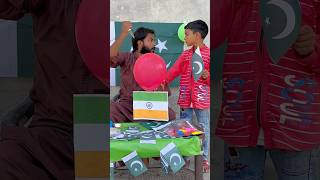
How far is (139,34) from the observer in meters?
1.30

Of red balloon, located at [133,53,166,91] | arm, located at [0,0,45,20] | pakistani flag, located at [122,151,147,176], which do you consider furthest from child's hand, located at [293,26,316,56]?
arm, located at [0,0,45,20]

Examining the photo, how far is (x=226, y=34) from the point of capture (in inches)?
57.1

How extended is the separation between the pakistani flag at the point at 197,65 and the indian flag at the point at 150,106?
96 millimetres

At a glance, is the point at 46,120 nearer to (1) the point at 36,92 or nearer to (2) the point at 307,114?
(1) the point at 36,92

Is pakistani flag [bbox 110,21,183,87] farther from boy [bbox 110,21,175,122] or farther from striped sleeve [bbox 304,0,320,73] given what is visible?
striped sleeve [bbox 304,0,320,73]

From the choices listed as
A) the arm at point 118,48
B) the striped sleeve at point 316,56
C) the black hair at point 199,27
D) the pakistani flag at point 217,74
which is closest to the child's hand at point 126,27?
the arm at point 118,48

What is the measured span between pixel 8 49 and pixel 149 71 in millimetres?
389

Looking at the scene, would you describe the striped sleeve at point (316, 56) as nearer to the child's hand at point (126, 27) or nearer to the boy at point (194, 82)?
the boy at point (194, 82)

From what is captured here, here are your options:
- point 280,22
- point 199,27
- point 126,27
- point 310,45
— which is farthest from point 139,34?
point 310,45

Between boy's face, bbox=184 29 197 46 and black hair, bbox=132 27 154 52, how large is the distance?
90 millimetres

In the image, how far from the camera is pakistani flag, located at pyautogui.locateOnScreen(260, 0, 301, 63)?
143cm

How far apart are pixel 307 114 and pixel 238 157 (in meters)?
0.28

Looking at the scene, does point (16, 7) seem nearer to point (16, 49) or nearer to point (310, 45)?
point (16, 49)

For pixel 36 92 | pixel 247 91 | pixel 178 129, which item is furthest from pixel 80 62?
pixel 247 91
